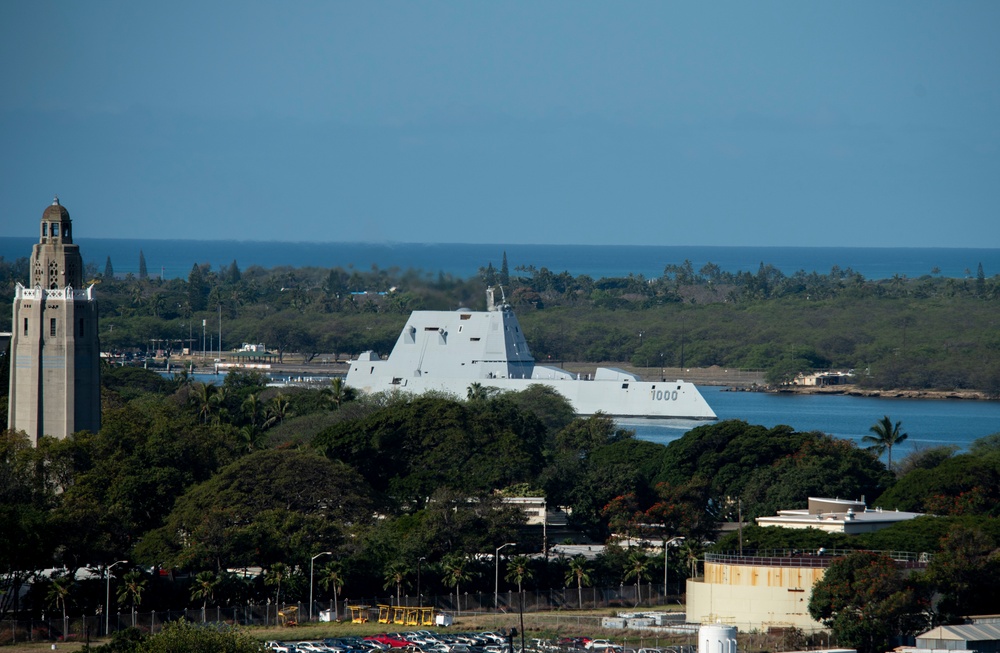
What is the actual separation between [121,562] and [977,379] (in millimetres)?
82997

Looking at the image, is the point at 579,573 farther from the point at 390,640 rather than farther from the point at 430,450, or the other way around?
the point at 430,450

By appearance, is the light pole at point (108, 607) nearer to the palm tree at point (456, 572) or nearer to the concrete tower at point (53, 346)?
the palm tree at point (456, 572)

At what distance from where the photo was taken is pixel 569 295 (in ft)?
575

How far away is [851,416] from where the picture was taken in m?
92.5

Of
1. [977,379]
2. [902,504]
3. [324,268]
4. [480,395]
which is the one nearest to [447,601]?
[902,504]

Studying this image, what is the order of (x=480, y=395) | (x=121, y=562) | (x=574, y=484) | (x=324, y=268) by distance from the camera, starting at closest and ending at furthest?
(x=121, y=562) < (x=574, y=484) < (x=480, y=395) < (x=324, y=268)

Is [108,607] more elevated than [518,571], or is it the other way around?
[518,571]

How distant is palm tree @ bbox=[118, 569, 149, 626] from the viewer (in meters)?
38.7

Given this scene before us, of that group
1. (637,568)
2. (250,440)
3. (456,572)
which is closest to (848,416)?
(250,440)

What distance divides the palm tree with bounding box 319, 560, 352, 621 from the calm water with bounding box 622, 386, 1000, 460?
1387 inches

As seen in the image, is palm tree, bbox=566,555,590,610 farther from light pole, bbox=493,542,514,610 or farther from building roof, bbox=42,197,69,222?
building roof, bbox=42,197,69,222

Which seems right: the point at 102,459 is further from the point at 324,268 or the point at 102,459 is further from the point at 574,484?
the point at 324,268

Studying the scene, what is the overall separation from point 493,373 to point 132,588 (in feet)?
152

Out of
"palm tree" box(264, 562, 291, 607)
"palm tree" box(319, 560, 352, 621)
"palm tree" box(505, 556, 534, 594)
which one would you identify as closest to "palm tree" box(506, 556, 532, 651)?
"palm tree" box(505, 556, 534, 594)
